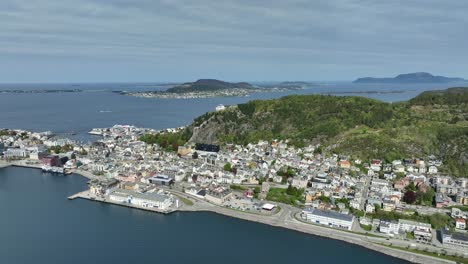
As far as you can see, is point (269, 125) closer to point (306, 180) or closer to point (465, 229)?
point (306, 180)

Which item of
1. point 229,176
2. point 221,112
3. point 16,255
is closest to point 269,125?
point 221,112

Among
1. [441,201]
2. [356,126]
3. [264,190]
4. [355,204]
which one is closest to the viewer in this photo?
[355,204]

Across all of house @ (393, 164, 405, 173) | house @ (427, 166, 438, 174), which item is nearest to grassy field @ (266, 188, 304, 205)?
house @ (393, 164, 405, 173)

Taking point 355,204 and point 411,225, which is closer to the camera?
point 411,225

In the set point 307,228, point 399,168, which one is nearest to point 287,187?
point 307,228

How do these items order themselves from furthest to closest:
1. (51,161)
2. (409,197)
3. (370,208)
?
(51,161), (409,197), (370,208)

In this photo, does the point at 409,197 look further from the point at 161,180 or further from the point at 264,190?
the point at 161,180

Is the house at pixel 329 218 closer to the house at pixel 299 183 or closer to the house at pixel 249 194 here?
the house at pixel 249 194

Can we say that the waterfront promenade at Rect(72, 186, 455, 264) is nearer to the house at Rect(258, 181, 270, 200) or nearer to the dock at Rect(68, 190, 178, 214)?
the dock at Rect(68, 190, 178, 214)
